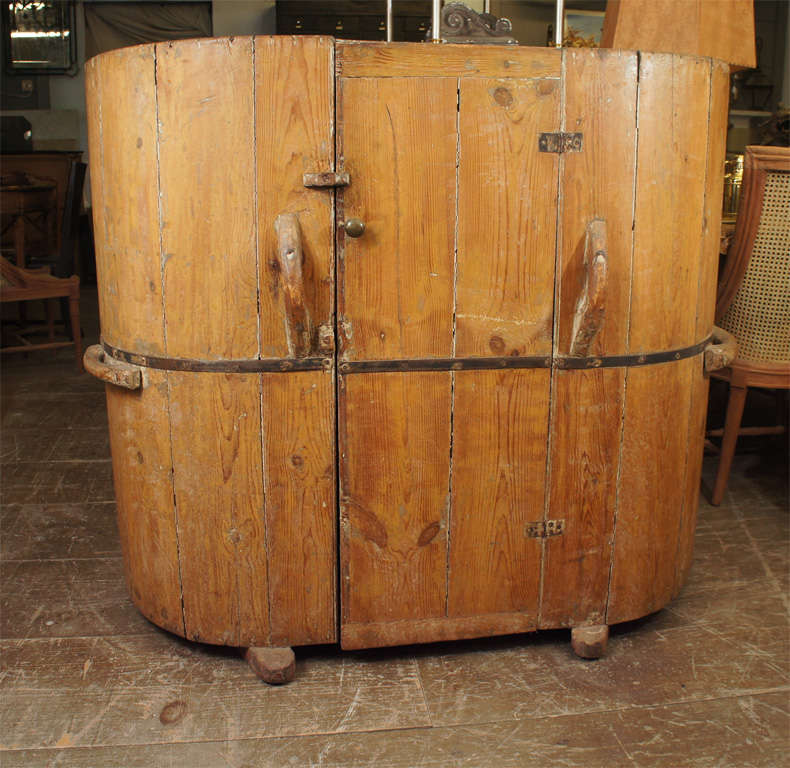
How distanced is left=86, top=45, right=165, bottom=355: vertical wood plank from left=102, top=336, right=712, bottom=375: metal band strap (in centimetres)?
4

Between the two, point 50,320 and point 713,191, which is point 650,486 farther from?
point 50,320

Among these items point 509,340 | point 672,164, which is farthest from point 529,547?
point 672,164

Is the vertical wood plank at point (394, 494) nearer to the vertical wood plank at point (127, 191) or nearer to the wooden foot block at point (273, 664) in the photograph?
the wooden foot block at point (273, 664)

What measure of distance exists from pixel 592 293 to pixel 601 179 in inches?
9.4

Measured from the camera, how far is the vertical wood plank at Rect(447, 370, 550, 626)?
5.97ft

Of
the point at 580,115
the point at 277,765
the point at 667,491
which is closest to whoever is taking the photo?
the point at 277,765

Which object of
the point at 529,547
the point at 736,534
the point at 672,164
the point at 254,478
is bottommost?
the point at 736,534

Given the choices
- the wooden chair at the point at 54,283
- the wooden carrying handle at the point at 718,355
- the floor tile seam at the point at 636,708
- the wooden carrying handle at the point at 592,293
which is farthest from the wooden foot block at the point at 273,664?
the wooden chair at the point at 54,283

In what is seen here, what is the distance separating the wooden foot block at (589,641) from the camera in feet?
6.31

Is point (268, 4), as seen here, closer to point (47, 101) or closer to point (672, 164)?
point (47, 101)

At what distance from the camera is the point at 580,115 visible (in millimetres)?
1709

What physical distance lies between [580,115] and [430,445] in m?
0.72

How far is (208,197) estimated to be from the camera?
66.1 inches

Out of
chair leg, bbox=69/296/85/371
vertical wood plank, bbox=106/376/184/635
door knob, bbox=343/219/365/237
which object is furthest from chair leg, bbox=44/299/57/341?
door knob, bbox=343/219/365/237
